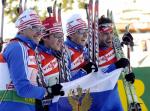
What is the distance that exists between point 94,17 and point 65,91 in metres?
1.51

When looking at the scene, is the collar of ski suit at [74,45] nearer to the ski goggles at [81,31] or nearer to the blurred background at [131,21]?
the ski goggles at [81,31]

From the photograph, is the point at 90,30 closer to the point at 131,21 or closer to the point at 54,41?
the point at 54,41

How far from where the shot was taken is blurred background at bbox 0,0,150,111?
8.85 m

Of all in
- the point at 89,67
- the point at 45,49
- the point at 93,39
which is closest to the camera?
the point at 45,49

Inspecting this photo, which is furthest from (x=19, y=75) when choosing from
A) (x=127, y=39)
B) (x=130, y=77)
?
(x=127, y=39)

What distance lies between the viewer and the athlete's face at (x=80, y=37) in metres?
6.76

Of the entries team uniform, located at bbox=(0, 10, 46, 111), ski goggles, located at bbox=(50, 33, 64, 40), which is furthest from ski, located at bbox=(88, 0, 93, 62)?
team uniform, located at bbox=(0, 10, 46, 111)

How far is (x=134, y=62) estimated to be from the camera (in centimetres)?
1519

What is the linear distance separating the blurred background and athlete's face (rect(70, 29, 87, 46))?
1252 millimetres

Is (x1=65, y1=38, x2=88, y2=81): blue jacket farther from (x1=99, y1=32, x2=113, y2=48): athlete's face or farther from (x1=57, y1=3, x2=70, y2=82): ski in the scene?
(x1=99, y1=32, x2=113, y2=48): athlete's face

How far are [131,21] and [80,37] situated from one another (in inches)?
616

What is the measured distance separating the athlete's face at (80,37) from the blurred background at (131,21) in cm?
125

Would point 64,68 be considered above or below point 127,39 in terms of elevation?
below

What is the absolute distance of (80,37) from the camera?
6.79m
